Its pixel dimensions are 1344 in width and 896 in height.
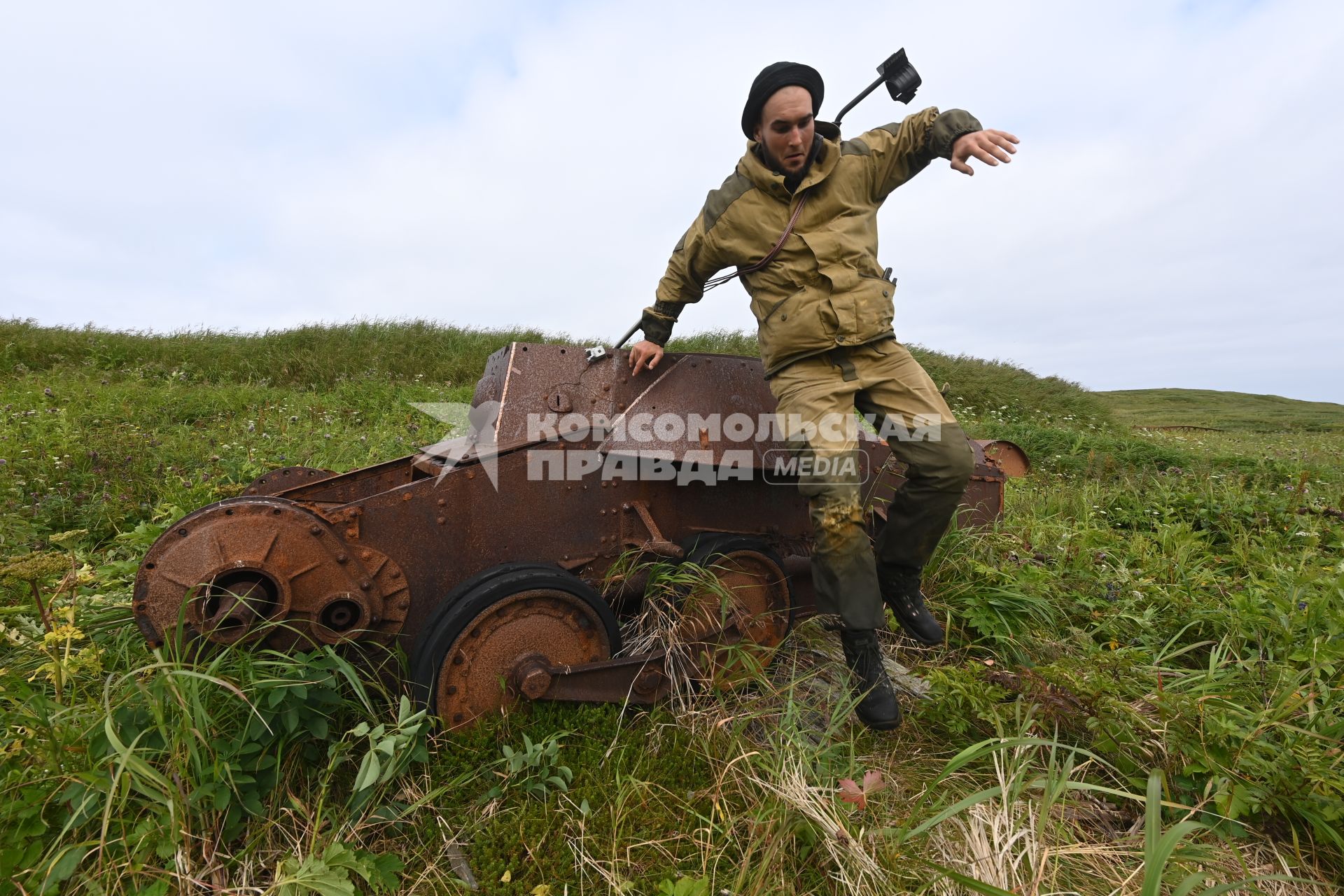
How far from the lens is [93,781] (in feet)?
5.82

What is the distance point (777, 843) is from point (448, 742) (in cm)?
111

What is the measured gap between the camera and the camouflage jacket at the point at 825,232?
8.96 ft

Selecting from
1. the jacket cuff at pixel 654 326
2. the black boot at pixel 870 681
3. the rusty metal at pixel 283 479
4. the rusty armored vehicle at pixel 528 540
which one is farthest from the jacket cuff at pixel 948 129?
the rusty metal at pixel 283 479

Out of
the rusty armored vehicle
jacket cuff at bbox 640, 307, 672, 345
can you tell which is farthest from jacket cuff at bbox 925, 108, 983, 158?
jacket cuff at bbox 640, 307, 672, 345

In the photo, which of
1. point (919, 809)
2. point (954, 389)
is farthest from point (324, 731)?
point (954, 389)

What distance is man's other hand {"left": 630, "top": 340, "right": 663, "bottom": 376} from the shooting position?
2891mm

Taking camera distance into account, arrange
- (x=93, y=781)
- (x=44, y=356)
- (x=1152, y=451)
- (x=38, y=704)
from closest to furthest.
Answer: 1. (x=93, y=781)
2. (x=38, y=704)
3. (x=1152, y=451)
4. (x=44, y=356)

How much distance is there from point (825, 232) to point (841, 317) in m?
0.36

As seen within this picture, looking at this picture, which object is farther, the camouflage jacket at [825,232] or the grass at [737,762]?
Answer: the camouflage jacket at [825,232]

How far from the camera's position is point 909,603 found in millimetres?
2961

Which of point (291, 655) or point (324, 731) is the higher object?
point (291, 655)

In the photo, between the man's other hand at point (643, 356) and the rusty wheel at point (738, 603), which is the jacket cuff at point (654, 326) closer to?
the man's other hand at point (643, 356)

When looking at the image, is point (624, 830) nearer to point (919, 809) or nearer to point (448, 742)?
point (448, 742)

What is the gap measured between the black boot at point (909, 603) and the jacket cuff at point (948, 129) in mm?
1725
